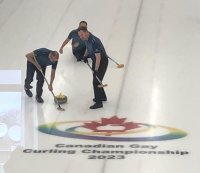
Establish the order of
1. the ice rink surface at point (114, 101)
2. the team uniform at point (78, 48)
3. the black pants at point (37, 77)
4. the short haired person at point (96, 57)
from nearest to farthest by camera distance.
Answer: the ice rink surface at point (114, 101), the short haired person at point (96, 57), the black pants at point (37, 77), the team uniform at point (78, 48)

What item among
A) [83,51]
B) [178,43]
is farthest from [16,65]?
[178,43]

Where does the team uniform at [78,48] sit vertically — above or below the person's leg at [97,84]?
above

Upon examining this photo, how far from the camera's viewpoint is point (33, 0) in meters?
11.2

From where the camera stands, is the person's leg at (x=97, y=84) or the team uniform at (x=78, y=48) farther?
the team uniform at (x=78, y=48)

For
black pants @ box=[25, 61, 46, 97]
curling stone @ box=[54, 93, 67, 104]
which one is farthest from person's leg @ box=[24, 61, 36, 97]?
curling stone @ box=[54, 93, 67, 104]

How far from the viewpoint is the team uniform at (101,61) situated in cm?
599

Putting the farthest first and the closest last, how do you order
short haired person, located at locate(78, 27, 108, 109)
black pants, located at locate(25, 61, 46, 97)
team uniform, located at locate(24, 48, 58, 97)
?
1. black pants, located at locate(25, 61, 46, 97)
2. team uniform, located at locate(24, 48, 58, 97)
3. short haired person, located at locate(78, 27, 108, 109)

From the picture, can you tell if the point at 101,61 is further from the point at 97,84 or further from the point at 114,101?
the point at 114,101

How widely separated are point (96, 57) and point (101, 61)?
0.61 feet

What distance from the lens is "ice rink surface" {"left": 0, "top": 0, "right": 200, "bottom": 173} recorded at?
517 centimetres

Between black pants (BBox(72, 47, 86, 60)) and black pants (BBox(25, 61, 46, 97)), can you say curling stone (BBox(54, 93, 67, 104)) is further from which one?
black pants (BBox(72, 47, 86, 60))

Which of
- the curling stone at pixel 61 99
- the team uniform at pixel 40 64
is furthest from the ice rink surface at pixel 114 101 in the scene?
the team uniform at pixel 40 64

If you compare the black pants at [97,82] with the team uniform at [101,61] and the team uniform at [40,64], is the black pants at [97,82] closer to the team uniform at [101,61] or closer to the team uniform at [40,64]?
the team uniform at [101,61]

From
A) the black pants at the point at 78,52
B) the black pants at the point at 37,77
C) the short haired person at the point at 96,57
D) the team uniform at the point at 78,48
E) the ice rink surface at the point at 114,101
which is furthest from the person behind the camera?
the black pants at the point at 78,52
